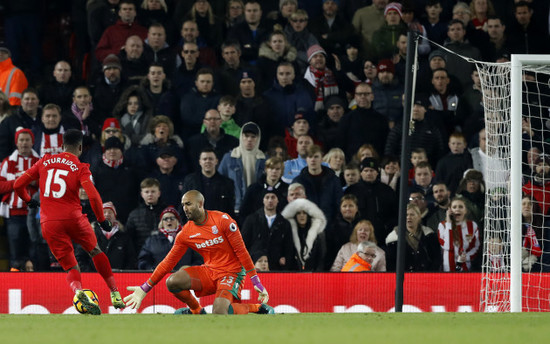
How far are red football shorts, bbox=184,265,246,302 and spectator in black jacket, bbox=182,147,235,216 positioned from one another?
263cm

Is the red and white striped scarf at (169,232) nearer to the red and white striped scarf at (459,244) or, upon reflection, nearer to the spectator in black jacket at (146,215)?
the spectator in black jacket at (146,215)

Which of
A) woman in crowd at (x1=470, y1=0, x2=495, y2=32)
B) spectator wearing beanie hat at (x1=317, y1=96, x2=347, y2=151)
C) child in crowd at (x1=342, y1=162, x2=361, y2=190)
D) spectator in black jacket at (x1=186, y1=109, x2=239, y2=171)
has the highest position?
woman in crowd at (x1=470, y1=0, x2=495, y2=32)

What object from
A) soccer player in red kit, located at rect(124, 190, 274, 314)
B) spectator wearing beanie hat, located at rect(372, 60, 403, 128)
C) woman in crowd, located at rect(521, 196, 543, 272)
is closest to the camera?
soccer player in red kit, located at rect(124, 190, 274, 314)

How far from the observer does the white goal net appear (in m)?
10.8

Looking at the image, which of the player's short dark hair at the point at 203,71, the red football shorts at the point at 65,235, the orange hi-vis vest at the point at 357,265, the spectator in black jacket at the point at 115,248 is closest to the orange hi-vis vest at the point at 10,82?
the player's short dark hair at the point at 203,71

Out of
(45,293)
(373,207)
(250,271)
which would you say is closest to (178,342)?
(250,271)

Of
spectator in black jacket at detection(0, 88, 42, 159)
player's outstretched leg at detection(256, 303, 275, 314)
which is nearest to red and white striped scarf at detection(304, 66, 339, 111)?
spectator in black jacket at detection(0, 88, 42, 159)

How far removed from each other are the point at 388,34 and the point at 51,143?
5.17m

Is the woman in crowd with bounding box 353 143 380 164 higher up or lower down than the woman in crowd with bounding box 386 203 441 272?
higher up

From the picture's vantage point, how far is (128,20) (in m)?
15.2

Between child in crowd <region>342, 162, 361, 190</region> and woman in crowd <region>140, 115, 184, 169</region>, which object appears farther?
woman in crowd <region>140, 115, 184, 169</region>

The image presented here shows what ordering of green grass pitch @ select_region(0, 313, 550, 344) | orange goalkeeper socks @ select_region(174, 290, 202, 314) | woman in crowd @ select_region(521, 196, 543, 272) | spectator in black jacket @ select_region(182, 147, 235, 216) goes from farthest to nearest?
1. spectator in black jacket @ select_region(182, 147, 235, 216)
2. woman in crowd @ select_region(521, 196, 543, 272)
3. orange goalkeeper socks @ select_region(174, 290, 202, 314)
4. green grass pitch @ select_region(0, 313, 550, 344)

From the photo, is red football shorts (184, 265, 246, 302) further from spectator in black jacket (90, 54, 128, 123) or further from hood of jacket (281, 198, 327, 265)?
spectator in black jacket (90, 54, 128, 123)

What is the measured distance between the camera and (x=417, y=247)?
12.5 metres
